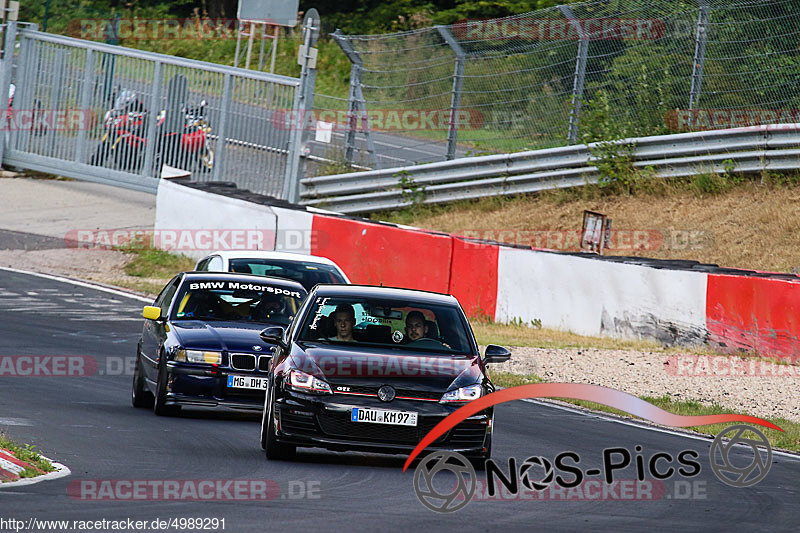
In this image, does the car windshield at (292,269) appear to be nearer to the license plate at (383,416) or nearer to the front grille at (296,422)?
the front grille at (296,422)

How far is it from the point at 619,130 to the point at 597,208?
58.5 inches

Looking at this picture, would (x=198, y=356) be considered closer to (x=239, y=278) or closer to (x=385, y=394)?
(x=239, y=278)

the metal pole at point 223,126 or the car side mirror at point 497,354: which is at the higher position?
the metal pole at point 223,126

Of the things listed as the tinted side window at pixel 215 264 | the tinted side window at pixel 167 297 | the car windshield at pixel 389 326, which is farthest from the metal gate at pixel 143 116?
the car windshield at pixel 389 326

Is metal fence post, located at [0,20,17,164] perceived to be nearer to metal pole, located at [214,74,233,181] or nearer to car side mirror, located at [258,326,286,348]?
metal pole, located at [214,74,233,181]

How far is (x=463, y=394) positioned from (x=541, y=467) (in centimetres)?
93

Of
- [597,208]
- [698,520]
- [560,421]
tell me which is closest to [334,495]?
[698,520]

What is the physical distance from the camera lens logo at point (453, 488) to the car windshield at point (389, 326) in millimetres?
903

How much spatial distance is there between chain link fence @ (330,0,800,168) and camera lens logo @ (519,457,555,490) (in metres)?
13.6

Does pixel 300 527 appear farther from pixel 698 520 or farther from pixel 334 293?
pixel 334 293

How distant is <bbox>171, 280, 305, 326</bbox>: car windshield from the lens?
13289 mm

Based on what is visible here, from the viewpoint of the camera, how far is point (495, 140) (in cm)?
2703

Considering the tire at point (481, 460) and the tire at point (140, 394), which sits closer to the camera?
the tire at point (481, 460)

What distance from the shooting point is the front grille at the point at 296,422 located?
9867 mm
